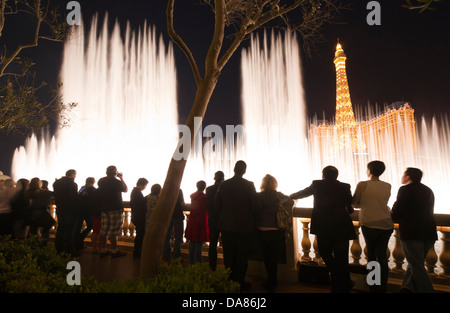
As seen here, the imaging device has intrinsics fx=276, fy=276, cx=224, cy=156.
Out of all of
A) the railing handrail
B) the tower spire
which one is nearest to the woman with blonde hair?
the railing handrail

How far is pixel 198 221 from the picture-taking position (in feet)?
15.5

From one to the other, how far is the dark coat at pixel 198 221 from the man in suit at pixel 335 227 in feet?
Result: 6.26

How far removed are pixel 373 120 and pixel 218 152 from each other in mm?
62765

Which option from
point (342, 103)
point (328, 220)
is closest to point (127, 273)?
point (328, 220)

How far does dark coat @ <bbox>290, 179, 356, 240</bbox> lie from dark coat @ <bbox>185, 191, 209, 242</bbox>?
188cm

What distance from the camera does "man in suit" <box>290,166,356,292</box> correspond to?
347cm

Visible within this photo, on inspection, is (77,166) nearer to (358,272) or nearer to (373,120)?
(358,272)

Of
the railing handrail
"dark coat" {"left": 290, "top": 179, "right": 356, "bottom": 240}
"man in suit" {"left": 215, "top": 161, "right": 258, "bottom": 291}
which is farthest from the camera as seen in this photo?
"man in suit" {"left": 215, "top": 161, "right": 258, "bottom": 291}

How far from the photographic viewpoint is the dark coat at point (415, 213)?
3.33m

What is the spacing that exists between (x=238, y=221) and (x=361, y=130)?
261 ft

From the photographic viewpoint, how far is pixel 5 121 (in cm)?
808

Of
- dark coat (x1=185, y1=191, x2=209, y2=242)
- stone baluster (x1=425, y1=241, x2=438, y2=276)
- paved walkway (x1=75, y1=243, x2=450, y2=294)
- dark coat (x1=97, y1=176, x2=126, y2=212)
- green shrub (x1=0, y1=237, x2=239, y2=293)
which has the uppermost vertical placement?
dark coat (x1=97, y1=176, x2=126, y2=212)

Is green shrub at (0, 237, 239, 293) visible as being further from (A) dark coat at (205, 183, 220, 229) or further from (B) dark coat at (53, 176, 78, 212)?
(B) dark coat at (53, 176, 78, 212)
